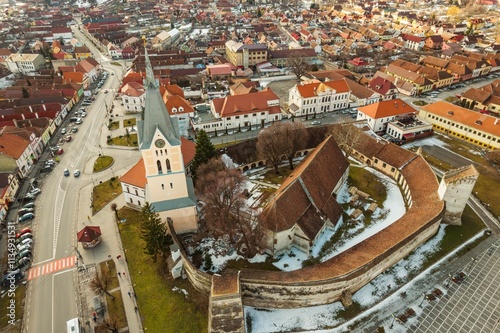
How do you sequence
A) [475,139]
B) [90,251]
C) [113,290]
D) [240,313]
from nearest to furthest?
[240,313]
[113,290]
[90,251]
[475,139]

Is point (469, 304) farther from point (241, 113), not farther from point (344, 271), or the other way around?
point (241, 113)

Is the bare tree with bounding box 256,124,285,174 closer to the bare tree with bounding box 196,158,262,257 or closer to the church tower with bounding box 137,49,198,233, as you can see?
the bare tree with bounding box 196,158,262,257

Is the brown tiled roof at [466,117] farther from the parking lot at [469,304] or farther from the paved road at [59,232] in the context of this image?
the paved road at [59,232]

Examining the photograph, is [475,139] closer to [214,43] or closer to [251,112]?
[251,112]

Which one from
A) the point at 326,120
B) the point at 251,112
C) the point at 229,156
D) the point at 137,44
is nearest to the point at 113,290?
the point at 229,156

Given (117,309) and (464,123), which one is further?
(464,123)

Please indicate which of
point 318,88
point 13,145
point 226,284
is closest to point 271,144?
point 226,284
